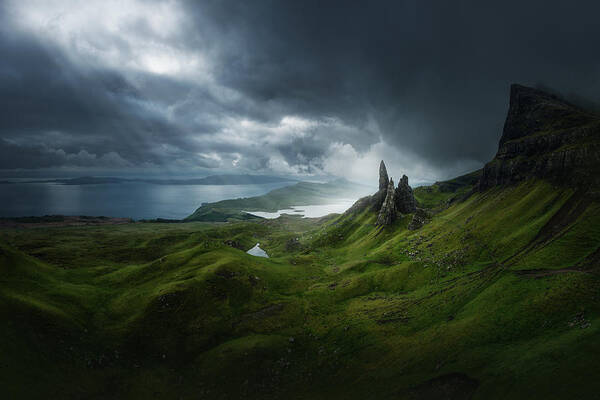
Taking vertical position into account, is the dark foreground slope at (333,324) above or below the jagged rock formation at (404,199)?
below

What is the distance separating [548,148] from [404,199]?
81775mm

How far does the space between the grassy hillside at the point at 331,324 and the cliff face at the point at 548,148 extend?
16317 mm

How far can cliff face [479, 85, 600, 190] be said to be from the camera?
342ft

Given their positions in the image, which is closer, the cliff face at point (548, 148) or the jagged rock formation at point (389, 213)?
the cliff face at point (548, 148)

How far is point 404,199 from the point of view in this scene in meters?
189

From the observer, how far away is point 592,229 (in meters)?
70.2

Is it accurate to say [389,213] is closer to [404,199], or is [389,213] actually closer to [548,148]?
[404,199]

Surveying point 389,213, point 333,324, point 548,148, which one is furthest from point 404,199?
point 333,324

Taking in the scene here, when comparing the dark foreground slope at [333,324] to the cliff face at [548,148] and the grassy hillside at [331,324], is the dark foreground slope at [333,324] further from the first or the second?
the cliff face at [548,148]

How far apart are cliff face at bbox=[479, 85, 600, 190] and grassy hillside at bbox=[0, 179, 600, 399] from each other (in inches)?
642

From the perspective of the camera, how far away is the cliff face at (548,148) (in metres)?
104

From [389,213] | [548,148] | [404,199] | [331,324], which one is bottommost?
[331,324]

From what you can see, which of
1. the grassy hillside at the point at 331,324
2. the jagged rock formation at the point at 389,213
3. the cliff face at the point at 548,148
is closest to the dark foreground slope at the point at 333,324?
the grassy hillside at the point at 331,324

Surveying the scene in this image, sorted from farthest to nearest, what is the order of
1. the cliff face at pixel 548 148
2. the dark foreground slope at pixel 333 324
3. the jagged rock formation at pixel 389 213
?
the jagged rock formation at pixel 389 213
the cliff face at pixel 548 148
the dark foreground slope at pixel 333 324
